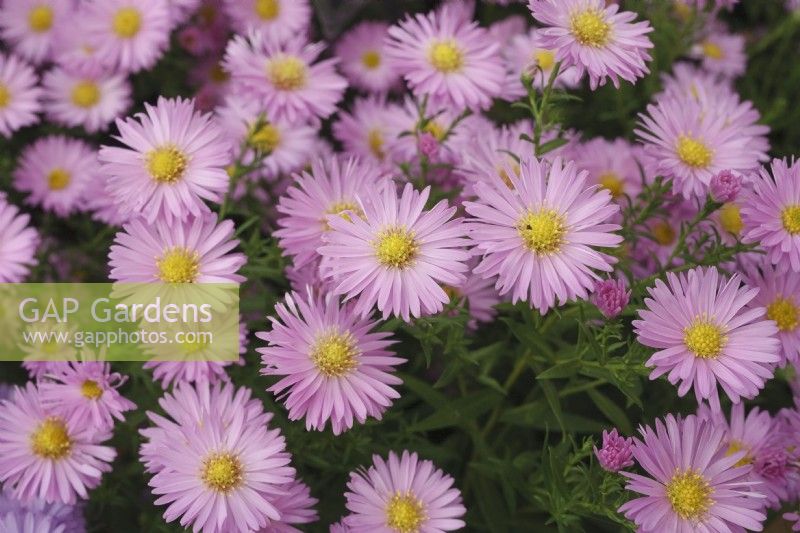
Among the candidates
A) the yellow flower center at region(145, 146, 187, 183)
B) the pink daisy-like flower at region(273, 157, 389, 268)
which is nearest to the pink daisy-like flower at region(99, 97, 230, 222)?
the yellow flower center at region(145, 146, 187, 183)

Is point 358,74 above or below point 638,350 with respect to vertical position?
above

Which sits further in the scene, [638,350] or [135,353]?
[135,353]

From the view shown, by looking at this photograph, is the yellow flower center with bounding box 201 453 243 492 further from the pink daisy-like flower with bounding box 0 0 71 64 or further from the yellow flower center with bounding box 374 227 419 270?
the pink daisy-like flower with bounding box 0 0 71 64

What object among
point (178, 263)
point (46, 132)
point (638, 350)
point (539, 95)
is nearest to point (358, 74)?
point (539, 95)

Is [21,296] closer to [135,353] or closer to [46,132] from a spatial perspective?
[135,353]

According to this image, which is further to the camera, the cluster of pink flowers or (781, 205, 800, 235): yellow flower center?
(781, 205, 800, 235): yellow flower center

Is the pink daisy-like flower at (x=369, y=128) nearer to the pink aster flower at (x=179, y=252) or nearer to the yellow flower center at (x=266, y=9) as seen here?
the yellow flower center at (x=266, y=9)
